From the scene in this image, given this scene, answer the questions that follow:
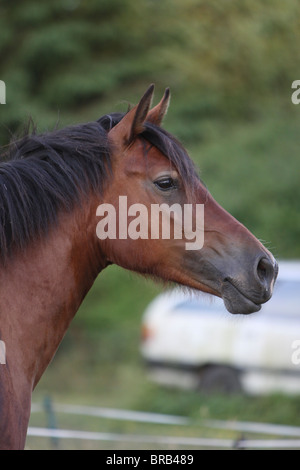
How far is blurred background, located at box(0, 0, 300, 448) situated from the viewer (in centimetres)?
1151

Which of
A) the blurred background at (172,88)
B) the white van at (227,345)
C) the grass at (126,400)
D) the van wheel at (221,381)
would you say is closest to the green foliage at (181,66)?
the blurred background at (172,88)

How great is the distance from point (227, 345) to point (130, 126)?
5.74 m

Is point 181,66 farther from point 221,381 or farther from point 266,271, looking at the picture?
point 266,271

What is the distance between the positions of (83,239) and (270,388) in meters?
5.49

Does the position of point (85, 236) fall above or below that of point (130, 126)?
below

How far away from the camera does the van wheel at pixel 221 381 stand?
26.8ft

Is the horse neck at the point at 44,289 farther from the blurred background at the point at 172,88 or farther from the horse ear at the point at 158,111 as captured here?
the blurred background at the point at 172,88

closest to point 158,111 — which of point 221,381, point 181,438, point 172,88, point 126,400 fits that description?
point 181,438

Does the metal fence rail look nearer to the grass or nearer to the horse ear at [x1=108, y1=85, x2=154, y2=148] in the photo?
the grass

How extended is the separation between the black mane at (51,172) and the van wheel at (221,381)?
18.7 ft

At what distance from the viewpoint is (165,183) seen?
9.37 feet

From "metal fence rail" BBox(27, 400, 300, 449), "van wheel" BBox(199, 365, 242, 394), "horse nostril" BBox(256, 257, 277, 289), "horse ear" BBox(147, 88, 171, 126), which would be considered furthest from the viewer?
"van wheel" BBox(199, 365, 242, 394)

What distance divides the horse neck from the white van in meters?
4.74

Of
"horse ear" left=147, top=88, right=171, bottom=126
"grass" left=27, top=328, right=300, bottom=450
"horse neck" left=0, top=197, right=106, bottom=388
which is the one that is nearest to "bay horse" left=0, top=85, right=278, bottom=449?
"horse neck" left=0, top=197, right=106, bottom=388
